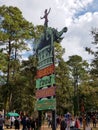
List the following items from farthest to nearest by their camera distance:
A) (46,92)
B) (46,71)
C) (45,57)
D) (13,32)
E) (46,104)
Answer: (13,32) < (45,57) < (46,71) < (46,92) < (46,104)

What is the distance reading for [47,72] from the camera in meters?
26.4

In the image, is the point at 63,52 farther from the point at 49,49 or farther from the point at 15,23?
the point at 49,49

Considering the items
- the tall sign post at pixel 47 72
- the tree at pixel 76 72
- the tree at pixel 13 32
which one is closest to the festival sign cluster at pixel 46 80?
the tall sign post at pixel 47 72

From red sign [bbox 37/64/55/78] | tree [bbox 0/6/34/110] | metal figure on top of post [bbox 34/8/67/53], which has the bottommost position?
red sign [bbox 37/64/55/78]

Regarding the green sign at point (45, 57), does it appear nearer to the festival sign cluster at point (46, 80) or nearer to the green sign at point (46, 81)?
the festival sign cluster at point (46, 80)

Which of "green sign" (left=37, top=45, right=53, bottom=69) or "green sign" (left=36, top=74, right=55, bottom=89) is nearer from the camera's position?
"green sign" (left=36, top=74, right=55, bottom=89)

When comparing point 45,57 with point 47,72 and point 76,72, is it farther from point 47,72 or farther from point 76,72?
point 76,72

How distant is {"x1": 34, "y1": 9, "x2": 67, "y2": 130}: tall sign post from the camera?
988 inches

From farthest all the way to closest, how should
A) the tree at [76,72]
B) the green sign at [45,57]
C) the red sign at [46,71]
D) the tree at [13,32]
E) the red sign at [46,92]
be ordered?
the tree at [76,72] → the tree at [13,32] → the green sign at [45,57] → the red sign at [46,71] → the red sign at [46,92]

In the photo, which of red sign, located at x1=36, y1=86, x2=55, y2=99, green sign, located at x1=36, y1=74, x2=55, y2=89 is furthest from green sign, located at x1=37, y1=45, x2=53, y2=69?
red sign, located at x1=36, y1=86, x2=55, y2=99

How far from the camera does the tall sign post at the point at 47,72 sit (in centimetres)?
2509

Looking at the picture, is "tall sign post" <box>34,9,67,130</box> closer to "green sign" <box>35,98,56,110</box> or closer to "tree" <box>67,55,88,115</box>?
"green sign" <box>35,98,56,110</box>

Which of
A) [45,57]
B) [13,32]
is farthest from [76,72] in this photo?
[45,57]

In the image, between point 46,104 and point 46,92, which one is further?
point 46,92
